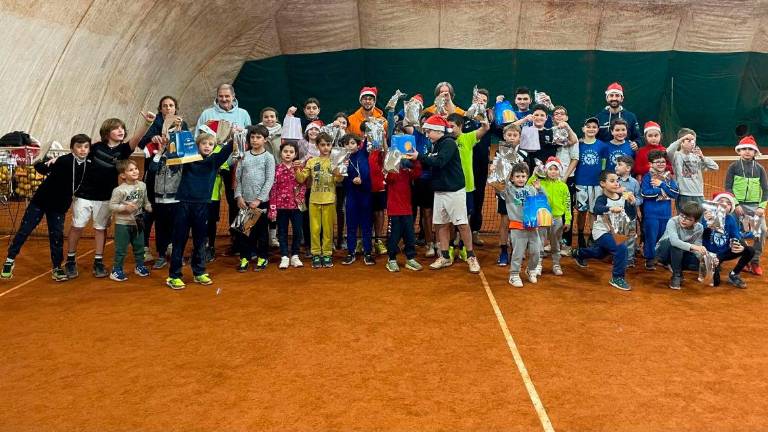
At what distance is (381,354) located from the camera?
15.5 ft

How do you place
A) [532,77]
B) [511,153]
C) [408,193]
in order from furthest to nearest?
[532,77] → [408,193] → [511,153]

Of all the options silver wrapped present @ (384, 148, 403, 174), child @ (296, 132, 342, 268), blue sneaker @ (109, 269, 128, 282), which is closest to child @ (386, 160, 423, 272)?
silver wrapped present @ (384, 148, 403, 174)

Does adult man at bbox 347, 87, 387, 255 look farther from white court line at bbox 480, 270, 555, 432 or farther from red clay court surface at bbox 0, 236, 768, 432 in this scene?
white court line at bbox 480, 270, 555, 432

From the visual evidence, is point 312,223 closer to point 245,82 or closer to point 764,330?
point 764,330

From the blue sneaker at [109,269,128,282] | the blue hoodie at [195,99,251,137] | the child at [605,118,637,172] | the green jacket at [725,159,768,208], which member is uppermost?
the blue hoodie at [195,99,251,137]

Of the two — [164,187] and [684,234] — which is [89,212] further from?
[684,234]

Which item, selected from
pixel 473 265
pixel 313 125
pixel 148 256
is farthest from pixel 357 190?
pixel 148 256

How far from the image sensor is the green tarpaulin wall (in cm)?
1981

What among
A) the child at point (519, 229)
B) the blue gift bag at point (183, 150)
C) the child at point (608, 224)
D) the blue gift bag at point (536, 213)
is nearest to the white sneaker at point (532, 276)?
the child at point (519, 229)

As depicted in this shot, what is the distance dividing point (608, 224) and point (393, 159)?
2.33 m

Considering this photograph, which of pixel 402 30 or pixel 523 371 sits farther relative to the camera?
pixel 402 30

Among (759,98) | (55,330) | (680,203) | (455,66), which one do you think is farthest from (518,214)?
(759,98)

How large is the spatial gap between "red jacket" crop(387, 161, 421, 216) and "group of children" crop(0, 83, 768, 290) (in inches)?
0.5

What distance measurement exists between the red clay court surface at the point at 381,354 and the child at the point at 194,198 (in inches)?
14.1
